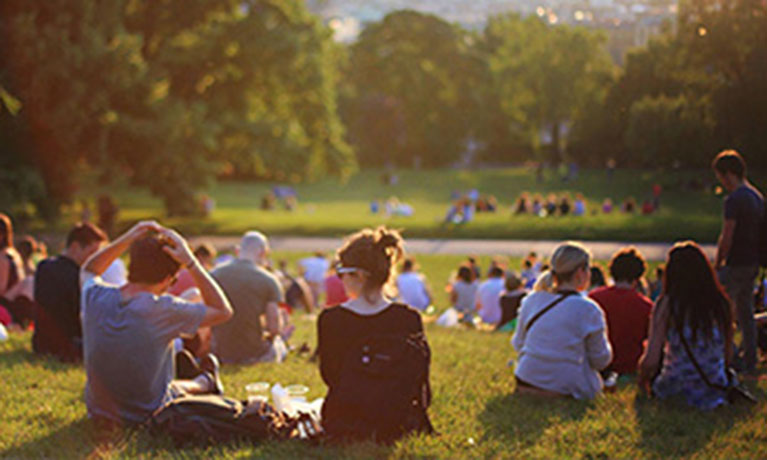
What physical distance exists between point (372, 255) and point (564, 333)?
6.39 feet

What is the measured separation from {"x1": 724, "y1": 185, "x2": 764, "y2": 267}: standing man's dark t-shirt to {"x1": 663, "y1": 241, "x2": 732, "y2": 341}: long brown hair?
1659mm

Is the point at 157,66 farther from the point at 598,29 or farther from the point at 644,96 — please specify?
the point at 644,96

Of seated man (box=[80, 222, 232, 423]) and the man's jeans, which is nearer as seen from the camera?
seated man (box=[80, 222, 232, 423])

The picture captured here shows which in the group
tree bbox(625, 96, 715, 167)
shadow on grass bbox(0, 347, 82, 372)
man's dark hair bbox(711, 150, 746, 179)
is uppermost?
tree bbox(625, 96, 715, 167)

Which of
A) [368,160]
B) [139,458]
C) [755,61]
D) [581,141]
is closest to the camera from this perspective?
[139,458]

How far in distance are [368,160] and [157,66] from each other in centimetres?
4531

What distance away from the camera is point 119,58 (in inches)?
935

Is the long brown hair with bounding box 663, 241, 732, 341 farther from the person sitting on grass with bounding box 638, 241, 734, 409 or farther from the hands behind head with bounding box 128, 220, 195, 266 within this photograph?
the hands behind head with bounding box 128, 220, 195, 266

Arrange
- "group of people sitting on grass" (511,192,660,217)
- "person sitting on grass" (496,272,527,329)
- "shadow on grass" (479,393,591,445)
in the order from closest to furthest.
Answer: "shadow on grass" (479,393,591,445) → "person sitting on grass" (496,272,527,329) → "group of people sitting on grass" (511,192,660,217)

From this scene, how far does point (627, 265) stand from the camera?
23.5 ft

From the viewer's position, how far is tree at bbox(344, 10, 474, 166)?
175 ft

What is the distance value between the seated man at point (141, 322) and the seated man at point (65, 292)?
227cm

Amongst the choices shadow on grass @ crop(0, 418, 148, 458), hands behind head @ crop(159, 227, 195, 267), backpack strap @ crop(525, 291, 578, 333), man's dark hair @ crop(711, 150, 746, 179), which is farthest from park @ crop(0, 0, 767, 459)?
man's dark hair @ crop(711, 150, 746, 179)

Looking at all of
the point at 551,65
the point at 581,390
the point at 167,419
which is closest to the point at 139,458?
the point at 167,419
